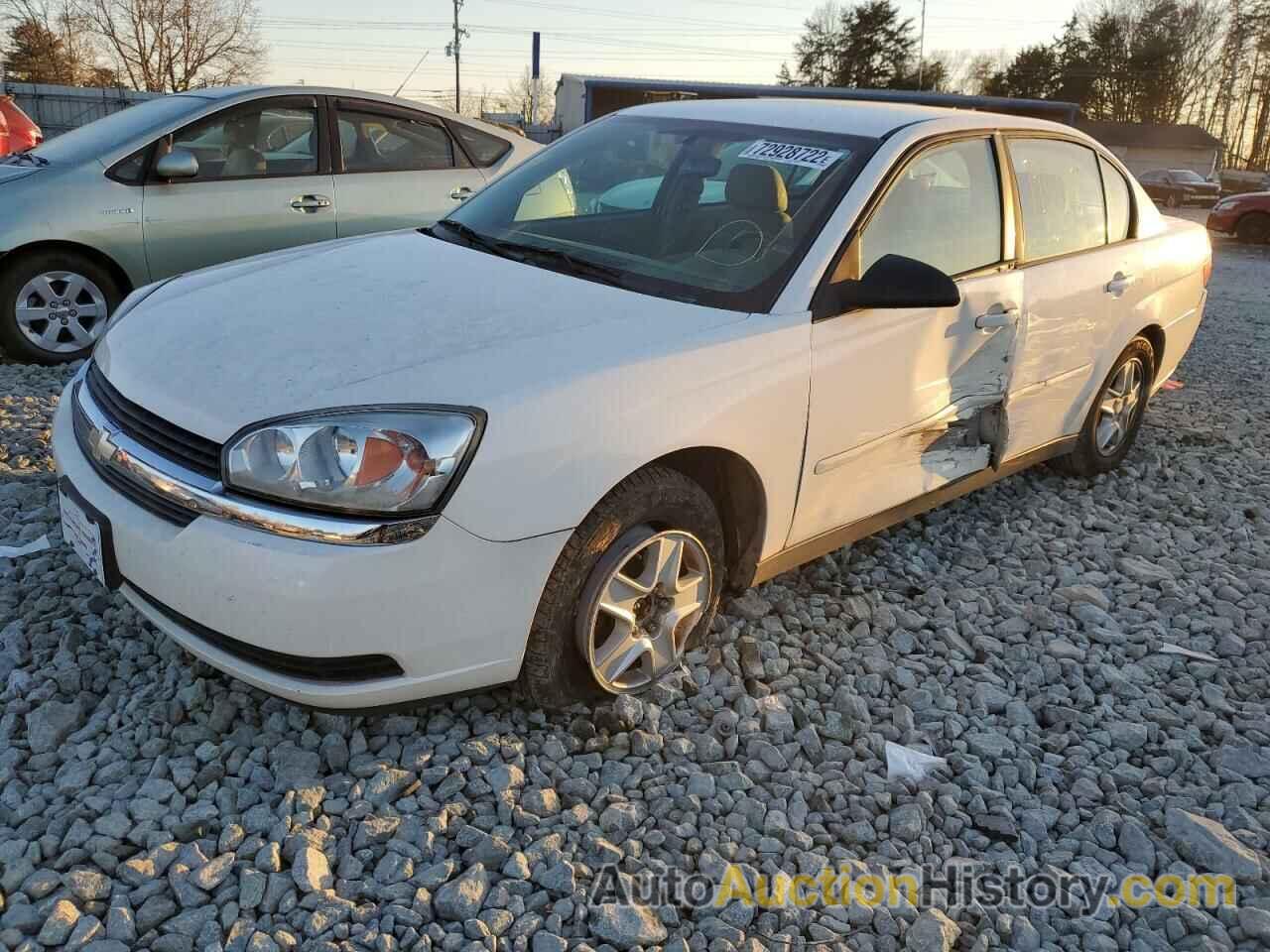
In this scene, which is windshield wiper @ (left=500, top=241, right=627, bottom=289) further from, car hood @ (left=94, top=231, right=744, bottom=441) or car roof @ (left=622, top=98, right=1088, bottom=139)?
car roof @ (left=622, top=98, right=1088, bottom=139)

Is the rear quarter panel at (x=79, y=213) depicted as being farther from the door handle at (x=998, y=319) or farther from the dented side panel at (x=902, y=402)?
the door handle at (x=998, y=319)

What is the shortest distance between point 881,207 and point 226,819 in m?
2.47

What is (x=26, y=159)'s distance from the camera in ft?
19.1

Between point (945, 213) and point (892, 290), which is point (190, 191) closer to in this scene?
point (945, 213)

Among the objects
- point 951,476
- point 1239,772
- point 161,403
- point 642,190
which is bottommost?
point 1239,772

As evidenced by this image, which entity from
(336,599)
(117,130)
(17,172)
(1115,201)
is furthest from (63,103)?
(336,599)

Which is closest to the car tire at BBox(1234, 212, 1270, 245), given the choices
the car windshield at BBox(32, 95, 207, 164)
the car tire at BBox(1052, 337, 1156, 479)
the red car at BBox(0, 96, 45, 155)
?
the car tire at BBox(1052, 337, 1156, 479)

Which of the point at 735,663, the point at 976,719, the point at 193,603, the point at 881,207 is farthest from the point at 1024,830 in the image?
the point at 193,603

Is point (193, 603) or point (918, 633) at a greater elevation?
point (193, 603)

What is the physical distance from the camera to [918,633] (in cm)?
346

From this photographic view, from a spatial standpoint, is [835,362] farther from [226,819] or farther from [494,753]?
[226,819]

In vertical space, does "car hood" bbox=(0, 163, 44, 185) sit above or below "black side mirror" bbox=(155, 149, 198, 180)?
below

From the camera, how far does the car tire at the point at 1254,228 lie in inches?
787

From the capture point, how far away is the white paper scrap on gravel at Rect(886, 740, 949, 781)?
274 centimetres
